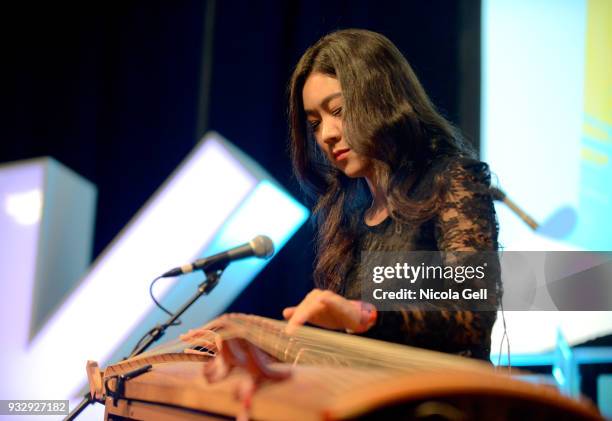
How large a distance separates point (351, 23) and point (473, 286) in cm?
186

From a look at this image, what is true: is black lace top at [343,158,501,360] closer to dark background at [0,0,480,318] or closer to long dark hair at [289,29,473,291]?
long dark hair at [289,29,473,291]

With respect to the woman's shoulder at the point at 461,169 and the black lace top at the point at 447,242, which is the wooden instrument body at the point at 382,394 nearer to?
the black lace top at the point at 447,242

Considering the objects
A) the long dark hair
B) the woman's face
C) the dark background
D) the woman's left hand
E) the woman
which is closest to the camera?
the woman's left hand

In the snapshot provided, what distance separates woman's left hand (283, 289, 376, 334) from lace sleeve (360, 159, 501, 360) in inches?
3.3

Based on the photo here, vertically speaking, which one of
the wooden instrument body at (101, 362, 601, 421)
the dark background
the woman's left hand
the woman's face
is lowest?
the wooden instrument body at (101, 362, 601, 421)

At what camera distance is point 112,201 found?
337cm

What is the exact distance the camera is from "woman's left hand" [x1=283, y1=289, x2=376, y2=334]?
1.03 meters

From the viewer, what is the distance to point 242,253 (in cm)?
183

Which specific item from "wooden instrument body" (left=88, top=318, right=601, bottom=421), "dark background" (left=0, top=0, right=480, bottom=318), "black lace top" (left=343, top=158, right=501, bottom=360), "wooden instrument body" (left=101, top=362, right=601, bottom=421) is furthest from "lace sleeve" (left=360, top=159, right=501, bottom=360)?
"dark background" (left=0, top=0, right=480, bottom=318)

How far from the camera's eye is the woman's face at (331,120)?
1.92 metres

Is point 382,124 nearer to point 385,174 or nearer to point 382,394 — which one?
point 385,174

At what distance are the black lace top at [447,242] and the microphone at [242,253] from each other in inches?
10.9

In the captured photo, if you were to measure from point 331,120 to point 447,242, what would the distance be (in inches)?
22.5

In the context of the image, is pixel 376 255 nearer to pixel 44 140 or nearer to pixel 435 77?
pixel 435 77
